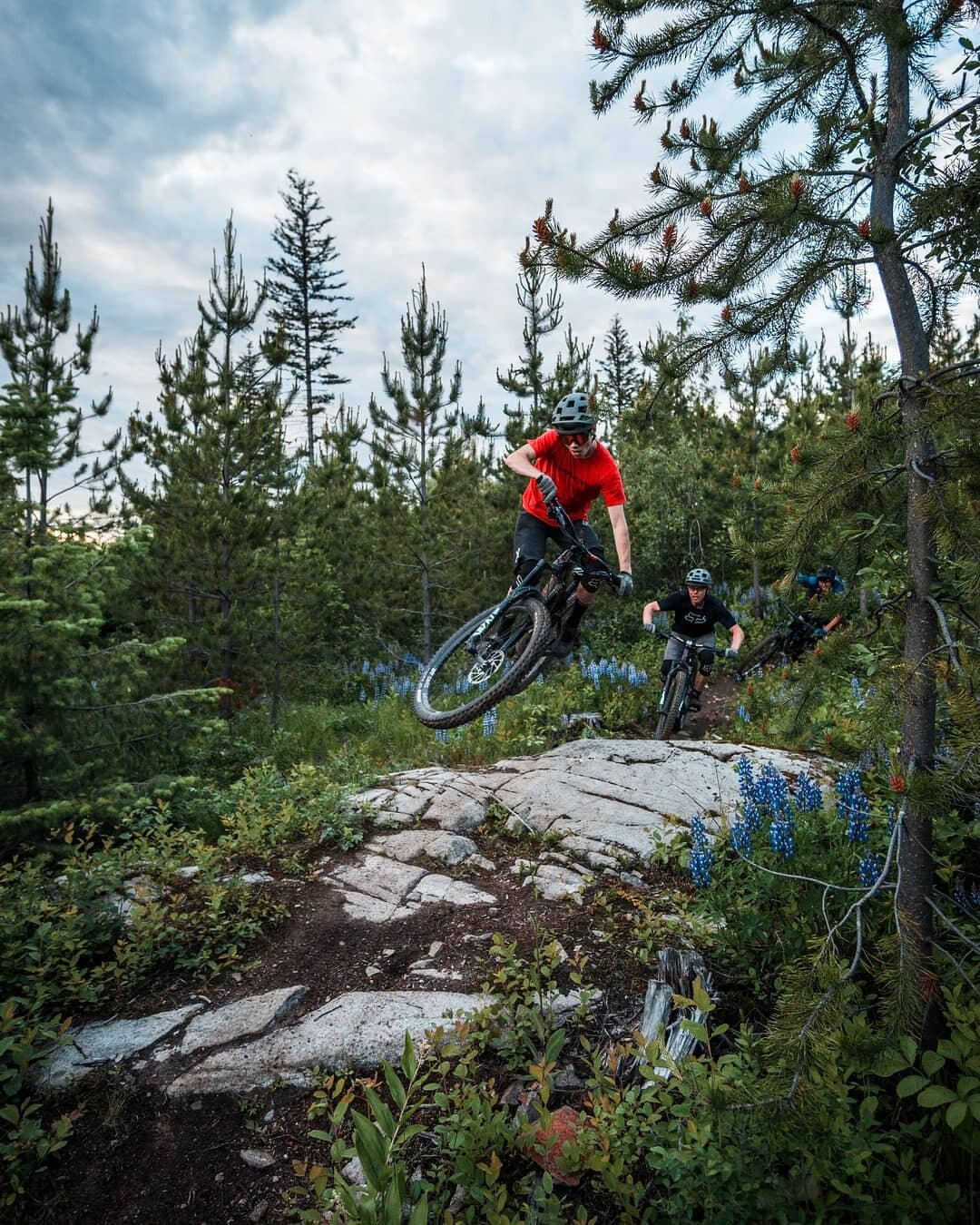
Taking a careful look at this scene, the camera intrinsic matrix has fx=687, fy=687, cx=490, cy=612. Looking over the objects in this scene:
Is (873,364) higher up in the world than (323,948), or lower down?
higher up

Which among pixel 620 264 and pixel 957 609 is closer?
pixel 957 609

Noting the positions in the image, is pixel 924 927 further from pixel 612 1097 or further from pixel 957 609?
pixel 612 1097

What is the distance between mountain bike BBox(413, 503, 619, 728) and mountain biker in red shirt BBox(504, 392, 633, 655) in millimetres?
102

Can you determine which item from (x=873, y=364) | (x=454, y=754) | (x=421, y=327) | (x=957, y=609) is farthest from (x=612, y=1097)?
(x=873, y=364)

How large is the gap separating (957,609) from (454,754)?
7.00 meters

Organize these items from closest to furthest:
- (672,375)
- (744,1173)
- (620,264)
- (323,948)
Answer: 1. (744,1173)
2. (620,264)
3. (672,375)
4. (323,948)

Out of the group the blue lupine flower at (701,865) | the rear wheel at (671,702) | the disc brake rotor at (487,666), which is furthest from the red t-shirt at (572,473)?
the rear wheel at (671,702)

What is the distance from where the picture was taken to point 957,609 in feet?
8.97

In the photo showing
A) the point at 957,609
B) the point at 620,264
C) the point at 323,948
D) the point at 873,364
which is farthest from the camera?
the point at 873,364

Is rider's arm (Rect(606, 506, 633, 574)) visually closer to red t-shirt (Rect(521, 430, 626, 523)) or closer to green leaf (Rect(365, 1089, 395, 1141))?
red t-shirt (Rect(521, 430, 626, 523))

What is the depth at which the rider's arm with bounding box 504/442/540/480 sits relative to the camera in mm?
4523

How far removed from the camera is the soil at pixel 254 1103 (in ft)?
9.20

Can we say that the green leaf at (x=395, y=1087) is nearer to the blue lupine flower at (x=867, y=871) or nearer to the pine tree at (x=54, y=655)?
the blue lupine flower at (x=867, y=871)

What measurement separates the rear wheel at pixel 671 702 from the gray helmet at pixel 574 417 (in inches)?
197
